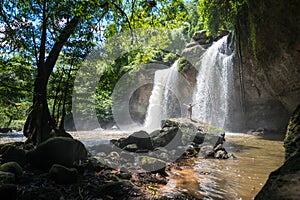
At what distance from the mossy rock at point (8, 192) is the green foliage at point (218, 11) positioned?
40.8ft

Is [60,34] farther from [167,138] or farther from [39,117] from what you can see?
[167,138]

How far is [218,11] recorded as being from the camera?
13.1 metres

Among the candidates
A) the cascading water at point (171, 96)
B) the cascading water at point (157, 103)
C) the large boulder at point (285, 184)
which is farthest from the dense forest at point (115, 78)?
the cascading water at point (157, 103)

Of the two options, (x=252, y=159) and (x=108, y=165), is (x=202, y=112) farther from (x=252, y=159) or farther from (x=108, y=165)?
(x=108, y=165)

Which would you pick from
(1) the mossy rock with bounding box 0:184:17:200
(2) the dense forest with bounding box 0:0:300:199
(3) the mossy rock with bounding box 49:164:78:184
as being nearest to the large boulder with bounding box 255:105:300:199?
(2) the dense forest with bounding box 0:0:300:199

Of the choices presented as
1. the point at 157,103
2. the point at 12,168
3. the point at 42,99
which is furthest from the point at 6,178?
the point at 157,103

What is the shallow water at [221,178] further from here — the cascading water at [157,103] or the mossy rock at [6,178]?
the cascading water at [157,103]

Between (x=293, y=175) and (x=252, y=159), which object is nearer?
(x=293, y=175)

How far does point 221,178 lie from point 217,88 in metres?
15.2

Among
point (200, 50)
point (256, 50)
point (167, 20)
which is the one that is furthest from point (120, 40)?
point (200, 50)

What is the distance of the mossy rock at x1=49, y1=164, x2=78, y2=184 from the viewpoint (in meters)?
4.09

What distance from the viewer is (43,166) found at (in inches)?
191

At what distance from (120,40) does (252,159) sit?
22.8ft

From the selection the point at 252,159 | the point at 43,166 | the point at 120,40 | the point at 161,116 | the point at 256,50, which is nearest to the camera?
the point at 43,166
